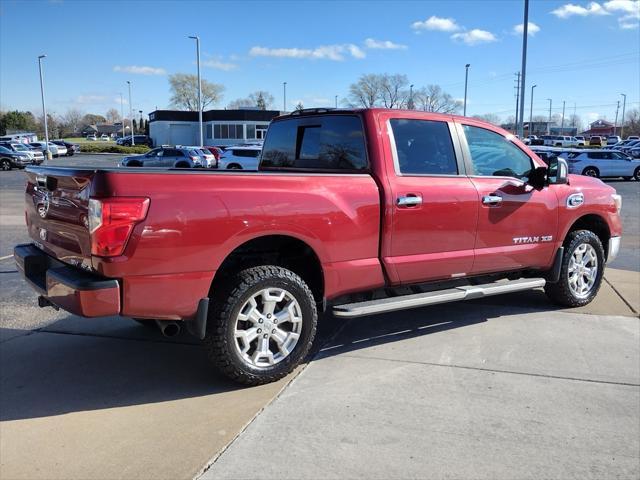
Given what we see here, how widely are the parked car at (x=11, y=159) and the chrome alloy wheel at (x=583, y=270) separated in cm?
3944

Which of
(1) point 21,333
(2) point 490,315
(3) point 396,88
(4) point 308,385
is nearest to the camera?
(4) point 308,385

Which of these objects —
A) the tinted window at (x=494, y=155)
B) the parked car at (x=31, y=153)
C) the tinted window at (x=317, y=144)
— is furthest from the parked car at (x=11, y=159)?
the tinted window at (x=494, y=155)

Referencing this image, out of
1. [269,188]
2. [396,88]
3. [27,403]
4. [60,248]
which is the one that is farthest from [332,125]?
[396,88]

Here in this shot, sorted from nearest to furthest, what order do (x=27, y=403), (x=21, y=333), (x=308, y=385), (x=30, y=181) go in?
(x=27, y=403)
(x=308, y=385)
(x=30, y=181)
(x=21, y=333)

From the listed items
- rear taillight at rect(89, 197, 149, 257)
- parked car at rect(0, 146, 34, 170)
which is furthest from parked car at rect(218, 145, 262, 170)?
rear taillight at rect(89, 197, 149, 257)

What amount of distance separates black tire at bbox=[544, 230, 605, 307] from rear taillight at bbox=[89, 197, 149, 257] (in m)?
4.30

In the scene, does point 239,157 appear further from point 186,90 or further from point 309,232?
point 186,90

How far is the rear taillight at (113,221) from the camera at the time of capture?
3.24 m

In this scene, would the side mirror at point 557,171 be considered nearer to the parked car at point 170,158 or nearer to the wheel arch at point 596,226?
the wheel arch at point 596,226

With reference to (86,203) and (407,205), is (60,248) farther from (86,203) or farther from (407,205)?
(407,205)

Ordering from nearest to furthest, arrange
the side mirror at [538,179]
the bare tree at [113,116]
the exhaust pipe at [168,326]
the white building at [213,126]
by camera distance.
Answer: the exhaust pipe at [168,326]
the side mirror at [538,179]
the white building at [213,126]
the bare tree at [113,116]

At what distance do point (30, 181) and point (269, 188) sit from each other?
1.99 meters

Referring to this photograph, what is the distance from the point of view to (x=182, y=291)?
3.53 metres

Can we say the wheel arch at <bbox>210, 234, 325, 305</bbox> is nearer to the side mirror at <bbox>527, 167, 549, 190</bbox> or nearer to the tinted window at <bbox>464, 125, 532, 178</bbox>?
the tinted window at <bbox>464, 125, 532, 178</bbox>
